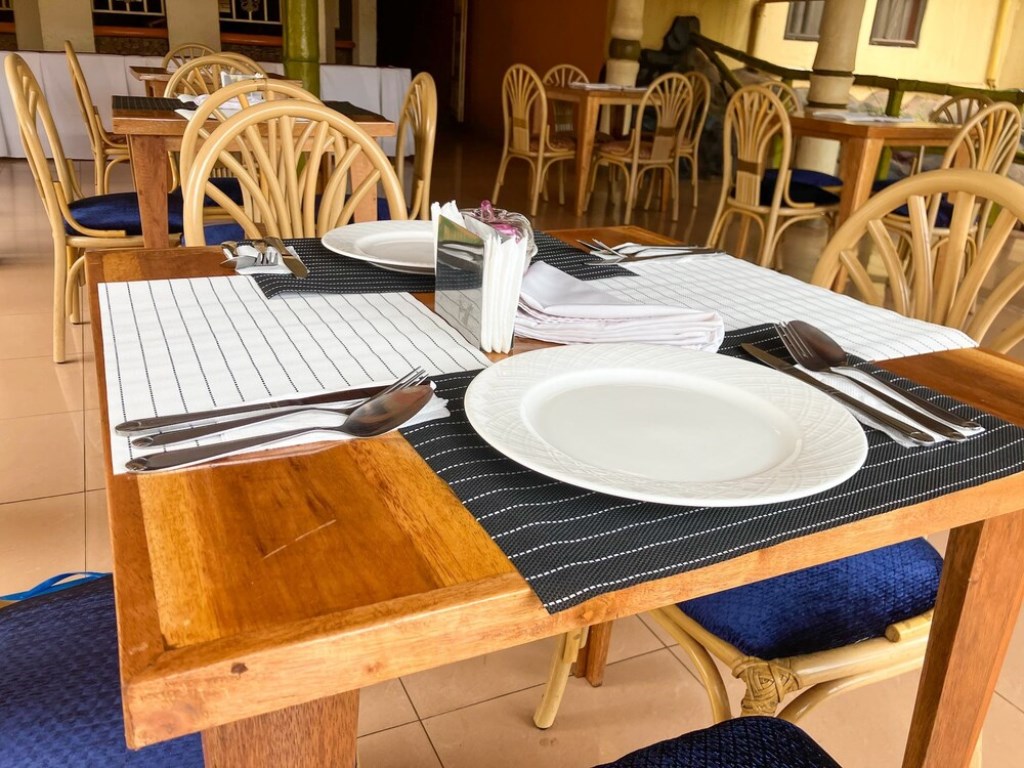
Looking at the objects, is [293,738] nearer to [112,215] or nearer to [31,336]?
[112,215]

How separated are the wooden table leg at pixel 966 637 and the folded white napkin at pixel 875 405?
0.41ft

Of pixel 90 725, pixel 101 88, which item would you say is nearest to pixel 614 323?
pixel 90 725

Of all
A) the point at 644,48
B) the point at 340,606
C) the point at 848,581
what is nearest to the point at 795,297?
the point at 848,581

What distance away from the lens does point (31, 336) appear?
2.67 meters

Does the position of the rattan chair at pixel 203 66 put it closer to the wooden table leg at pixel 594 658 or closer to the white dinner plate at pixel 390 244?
the white dinner plate at pixel 390 244

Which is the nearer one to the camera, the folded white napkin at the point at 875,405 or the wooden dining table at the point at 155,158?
the folded white napkin at the point at 875,405

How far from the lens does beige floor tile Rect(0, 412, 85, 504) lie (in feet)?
5.99

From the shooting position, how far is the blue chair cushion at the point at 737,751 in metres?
0.71

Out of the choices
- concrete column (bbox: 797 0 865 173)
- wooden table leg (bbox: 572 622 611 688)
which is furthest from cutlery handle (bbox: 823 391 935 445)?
concrete column (bbox: 797 0 865 173)

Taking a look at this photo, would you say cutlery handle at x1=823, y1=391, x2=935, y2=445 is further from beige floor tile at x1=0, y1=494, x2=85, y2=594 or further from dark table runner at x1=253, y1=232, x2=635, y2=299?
beige floor tile at x1=0, y1=494, x2=85, y2=594

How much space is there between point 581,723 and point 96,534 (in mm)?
1010

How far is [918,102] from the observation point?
7855mm

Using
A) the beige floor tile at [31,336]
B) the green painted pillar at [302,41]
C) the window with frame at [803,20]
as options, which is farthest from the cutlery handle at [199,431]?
the window with frame at [803,20]

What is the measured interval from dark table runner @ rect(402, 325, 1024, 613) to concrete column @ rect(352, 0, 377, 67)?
951cm
